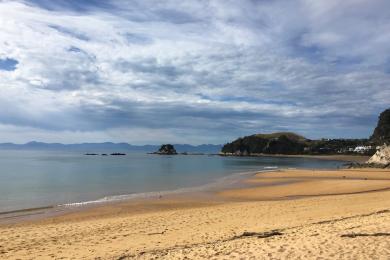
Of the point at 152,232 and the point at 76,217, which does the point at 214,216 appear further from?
the point at 76,217

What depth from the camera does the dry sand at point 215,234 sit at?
10430 mm

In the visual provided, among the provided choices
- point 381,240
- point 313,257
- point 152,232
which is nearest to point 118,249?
point 152,232

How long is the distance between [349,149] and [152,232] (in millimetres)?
156010

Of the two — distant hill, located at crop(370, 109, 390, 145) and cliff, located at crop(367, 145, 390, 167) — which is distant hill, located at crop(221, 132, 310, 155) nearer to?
distant hill, located at crop(370, 109, 390, 145)

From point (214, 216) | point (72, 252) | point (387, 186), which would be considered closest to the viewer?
point (72, 252)

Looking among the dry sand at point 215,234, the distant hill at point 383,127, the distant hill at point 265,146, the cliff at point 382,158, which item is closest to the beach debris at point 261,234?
the dry sand at point 215,234

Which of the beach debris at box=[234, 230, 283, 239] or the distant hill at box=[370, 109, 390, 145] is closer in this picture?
the beach debris at box=[234, 230, 283, 239]

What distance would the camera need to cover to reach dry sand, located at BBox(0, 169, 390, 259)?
10.4 meters

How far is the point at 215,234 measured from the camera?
1399 cm

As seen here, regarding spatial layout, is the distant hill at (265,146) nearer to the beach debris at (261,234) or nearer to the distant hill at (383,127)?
the distant hill at (383,127)

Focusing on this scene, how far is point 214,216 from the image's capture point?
18703 millimetres

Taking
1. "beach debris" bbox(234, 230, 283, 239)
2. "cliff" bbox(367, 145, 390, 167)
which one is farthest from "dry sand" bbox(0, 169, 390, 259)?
"cliff" bbox(367, 145, 390, 167)

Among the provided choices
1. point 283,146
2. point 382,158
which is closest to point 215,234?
point 382,158

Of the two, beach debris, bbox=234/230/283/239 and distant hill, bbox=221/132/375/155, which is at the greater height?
distant hill, bbox=221/132/375/155
